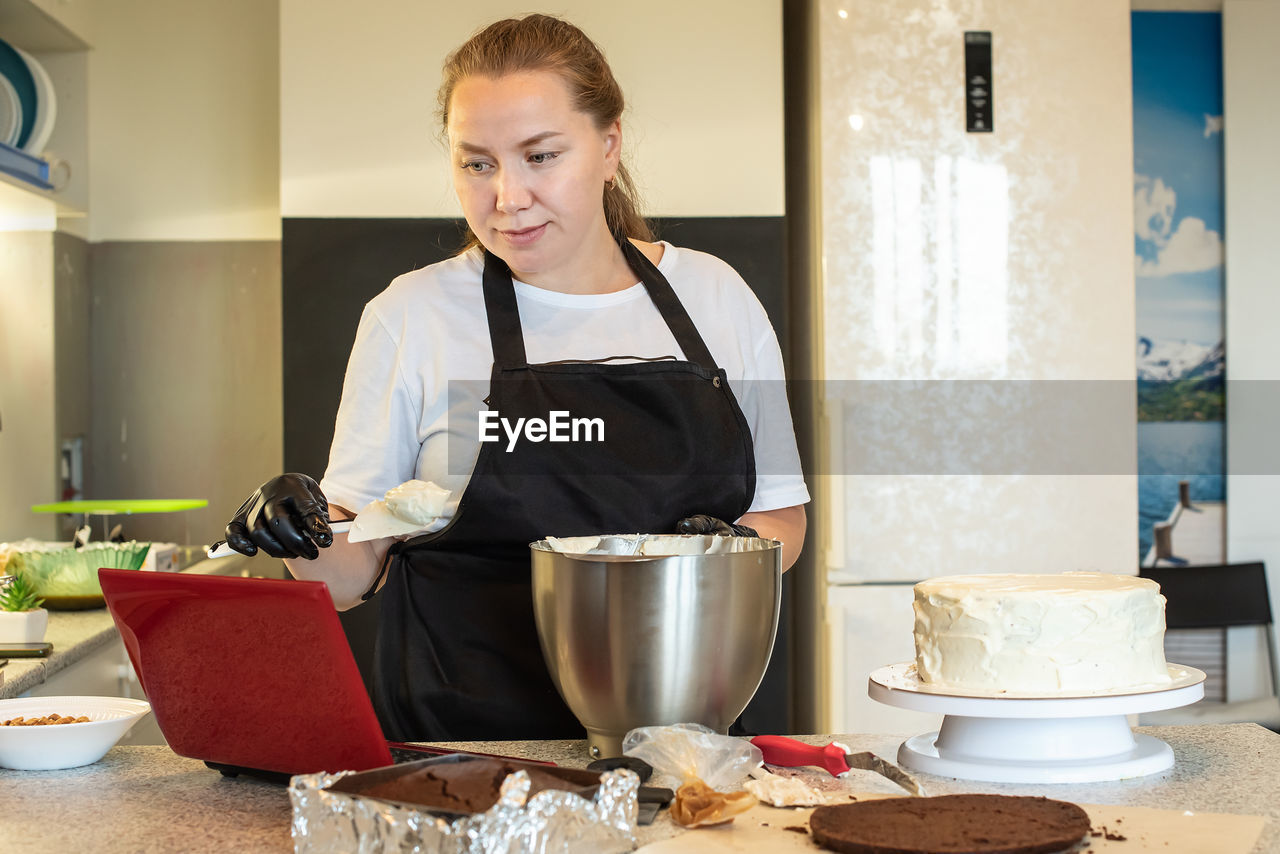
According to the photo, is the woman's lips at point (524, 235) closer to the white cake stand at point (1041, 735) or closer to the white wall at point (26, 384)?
the white cake stand at point (1041, 735)

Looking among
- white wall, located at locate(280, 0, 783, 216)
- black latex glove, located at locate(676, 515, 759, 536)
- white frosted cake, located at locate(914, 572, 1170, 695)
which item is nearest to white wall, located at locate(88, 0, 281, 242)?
white wall, located at locate(280, 0, 783, 216)

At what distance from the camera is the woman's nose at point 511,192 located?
1.25m

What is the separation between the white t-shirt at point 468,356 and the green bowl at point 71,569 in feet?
3.13

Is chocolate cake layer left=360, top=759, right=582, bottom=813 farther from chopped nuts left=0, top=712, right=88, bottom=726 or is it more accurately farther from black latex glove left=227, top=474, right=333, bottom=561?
chopped nuts left=0, top=712, right=88, bottom=726

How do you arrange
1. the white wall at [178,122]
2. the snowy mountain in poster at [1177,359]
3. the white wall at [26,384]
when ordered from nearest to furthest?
the white wall at [26,384], the white wall at [178,122], the snowy mountain in poster at [1177,359]

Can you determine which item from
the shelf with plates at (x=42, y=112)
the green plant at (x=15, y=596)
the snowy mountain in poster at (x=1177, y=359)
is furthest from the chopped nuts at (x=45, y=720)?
the snowy mountain in poster at (x=1177, y=359)

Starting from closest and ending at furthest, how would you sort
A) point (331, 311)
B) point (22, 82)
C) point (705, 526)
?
point (705, 526) < point (331, 311) < point (22, 82)

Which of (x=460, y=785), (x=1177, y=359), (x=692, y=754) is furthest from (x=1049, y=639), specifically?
(x=1177, y=359)

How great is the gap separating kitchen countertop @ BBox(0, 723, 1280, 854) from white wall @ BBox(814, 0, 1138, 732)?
126cm

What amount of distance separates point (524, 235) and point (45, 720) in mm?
667

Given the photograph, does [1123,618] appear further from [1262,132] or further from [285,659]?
[1262,132]

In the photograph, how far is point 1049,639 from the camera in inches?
36.9

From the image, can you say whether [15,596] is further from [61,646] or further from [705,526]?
[705,526]

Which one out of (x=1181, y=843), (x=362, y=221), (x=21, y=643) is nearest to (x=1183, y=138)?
(x=362, y=221)
